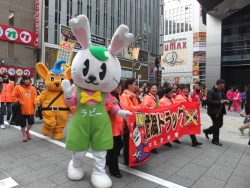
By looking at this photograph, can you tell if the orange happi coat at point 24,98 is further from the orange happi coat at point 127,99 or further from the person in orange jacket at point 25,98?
the orange happi coat at point 127,99

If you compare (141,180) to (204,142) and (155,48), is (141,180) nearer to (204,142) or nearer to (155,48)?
(204,142)

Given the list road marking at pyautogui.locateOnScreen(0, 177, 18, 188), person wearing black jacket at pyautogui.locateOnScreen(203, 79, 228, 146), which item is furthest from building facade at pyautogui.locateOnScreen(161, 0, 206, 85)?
road marking at pyautogui.locateOnScreen(0, 177, 18, 188)

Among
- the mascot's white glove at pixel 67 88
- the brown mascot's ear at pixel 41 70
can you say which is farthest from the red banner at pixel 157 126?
the brown mascot's ear at pixel 41 70

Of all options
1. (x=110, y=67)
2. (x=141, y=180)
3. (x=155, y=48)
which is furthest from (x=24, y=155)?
(x=155, y=48)

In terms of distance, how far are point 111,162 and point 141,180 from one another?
0.56 metres

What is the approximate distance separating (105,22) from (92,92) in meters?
27.1

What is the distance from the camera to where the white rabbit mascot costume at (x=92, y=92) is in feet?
9.53

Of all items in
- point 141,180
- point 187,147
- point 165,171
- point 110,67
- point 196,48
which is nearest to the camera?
point 110,67

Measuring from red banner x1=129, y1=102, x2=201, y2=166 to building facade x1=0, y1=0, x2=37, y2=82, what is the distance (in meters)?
17.3

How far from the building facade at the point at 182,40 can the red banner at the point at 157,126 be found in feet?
144

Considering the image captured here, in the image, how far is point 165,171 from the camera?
3.67 m

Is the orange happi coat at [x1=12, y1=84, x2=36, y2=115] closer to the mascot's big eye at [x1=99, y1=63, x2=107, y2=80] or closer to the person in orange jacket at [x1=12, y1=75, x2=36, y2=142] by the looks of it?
the person in orange jacket at [x1=12, y1=75, x2=36, y2=142]

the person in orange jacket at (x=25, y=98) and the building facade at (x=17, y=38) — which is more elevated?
the building facade at (x=17, y=38)

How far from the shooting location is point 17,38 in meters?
18.8
